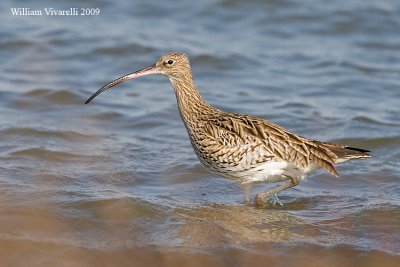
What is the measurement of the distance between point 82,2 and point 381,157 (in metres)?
10.0

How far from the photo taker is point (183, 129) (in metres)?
12.7

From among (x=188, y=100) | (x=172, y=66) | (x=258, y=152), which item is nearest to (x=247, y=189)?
(x=258, y=152)

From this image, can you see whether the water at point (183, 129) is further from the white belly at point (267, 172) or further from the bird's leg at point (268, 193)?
the white belly at point (267, 172)

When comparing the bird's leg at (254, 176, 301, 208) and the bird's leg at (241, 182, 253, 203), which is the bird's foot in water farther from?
the bird's leg at (241, 182, 253, 203)

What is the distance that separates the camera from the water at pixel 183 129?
832 cm

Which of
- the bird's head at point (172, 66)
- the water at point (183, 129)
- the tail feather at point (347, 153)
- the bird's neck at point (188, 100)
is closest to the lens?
the water at point (183, 129)

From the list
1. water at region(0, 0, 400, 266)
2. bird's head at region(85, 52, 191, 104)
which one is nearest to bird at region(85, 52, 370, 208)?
water at region(0, 0, 400, 266)

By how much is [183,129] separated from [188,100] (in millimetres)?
2331

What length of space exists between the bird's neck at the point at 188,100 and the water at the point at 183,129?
0.88 m

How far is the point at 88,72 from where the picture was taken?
15469mm

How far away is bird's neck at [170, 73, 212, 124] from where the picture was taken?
10281 millimetres

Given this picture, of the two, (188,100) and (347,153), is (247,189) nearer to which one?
(347,153)

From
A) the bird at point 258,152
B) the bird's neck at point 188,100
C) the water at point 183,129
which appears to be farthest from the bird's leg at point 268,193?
the bird's neck at point 188,100

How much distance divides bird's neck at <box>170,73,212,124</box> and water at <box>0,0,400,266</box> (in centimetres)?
88
